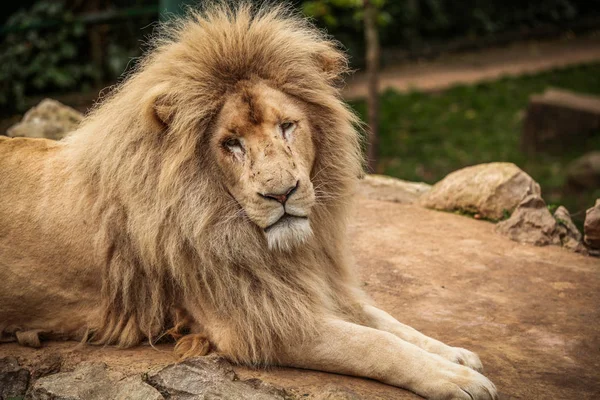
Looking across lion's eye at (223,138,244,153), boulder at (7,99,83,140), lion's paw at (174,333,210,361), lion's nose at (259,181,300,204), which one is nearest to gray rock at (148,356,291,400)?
lion's paw at (174,333,210,361)

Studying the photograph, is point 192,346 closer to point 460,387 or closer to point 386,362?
point 386,362

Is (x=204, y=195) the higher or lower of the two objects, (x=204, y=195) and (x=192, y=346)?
the higher

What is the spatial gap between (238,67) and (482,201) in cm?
293

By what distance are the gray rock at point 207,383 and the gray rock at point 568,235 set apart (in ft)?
9.87

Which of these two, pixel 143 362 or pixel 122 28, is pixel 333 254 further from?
pixel 122 28

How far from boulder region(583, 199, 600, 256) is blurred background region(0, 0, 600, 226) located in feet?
10.5

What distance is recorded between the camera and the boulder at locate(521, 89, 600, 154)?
10.9 metres

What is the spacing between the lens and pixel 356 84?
14.1 meters

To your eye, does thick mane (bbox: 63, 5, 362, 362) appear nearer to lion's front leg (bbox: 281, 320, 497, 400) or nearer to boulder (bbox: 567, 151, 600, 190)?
lion's front leg (bbox: 281, 320, 497, 400)

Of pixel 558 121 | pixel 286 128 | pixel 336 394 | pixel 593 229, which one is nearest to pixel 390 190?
pixel 593 229

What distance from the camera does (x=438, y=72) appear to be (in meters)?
14.5

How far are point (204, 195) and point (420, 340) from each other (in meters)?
1.30

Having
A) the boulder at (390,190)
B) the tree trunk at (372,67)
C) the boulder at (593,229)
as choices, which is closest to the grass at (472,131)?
the tree trunk at (372,67)

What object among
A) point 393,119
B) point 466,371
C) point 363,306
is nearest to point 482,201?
point 363,306
